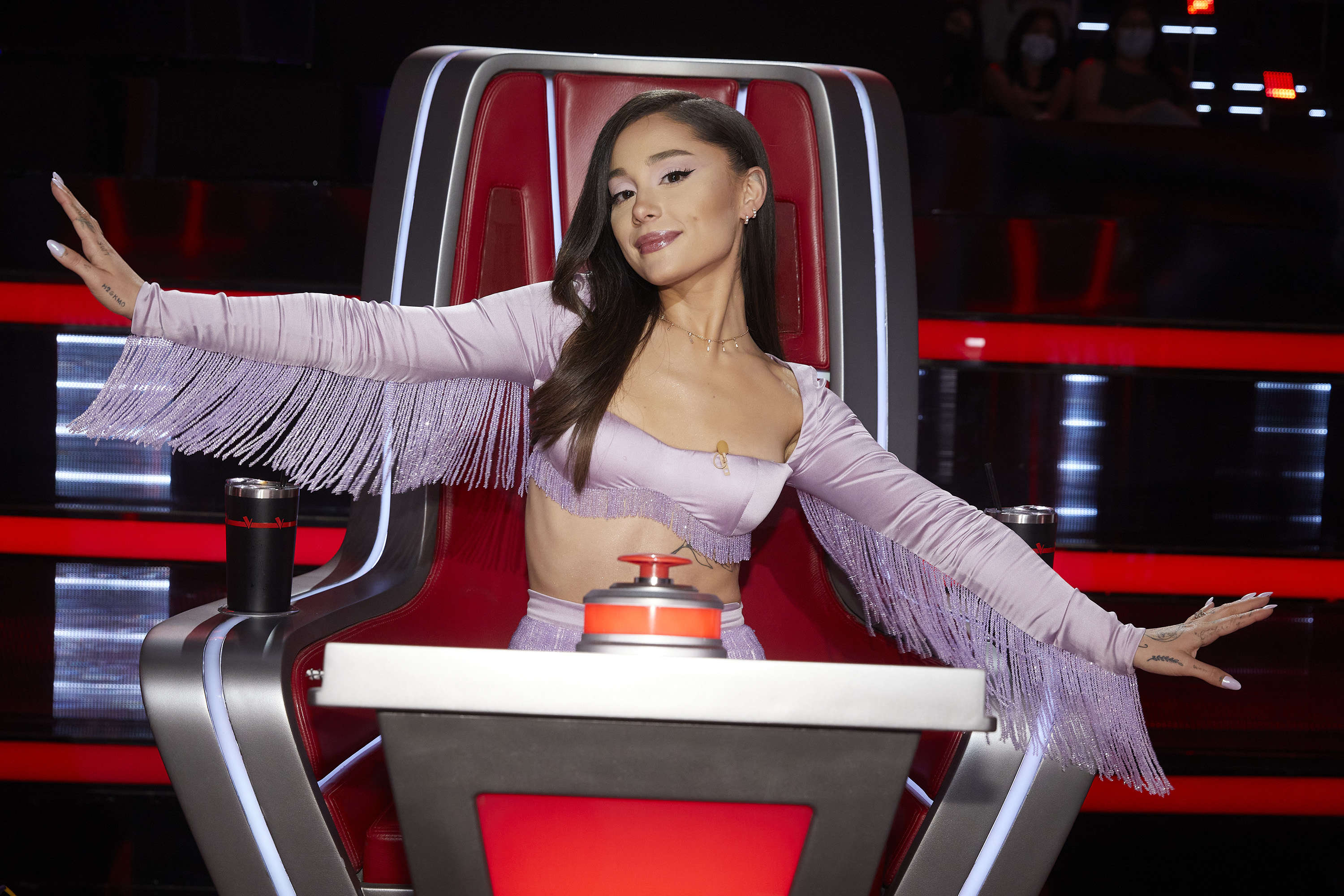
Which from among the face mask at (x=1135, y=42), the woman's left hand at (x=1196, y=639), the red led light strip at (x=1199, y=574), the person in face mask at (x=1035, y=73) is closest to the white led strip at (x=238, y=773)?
the woman's left hand at (x=1196, y=639)

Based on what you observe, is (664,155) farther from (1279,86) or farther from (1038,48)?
(1279,86)

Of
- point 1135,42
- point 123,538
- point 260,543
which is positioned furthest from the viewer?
point 1135,42

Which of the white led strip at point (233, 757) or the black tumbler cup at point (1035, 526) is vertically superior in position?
the black tumbler cup at point (1035, 526)

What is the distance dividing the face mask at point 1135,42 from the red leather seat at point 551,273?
5.75ft

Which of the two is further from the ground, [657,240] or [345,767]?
[657,240]

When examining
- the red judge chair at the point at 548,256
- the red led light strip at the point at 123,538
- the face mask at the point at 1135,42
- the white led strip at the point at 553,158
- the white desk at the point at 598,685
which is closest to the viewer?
the white desk at the point at 598,685

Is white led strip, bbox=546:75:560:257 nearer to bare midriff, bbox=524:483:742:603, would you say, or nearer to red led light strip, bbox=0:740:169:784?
bare midriff, bbox=524:483:742:603

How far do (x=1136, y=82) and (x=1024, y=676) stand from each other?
94.1 inches

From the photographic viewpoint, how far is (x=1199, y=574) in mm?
2057

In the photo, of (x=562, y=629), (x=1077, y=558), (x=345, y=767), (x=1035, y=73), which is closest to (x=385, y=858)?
(x=345, y=767)

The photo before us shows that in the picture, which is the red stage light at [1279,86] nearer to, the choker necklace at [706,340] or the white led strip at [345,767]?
the choker necklace at [706,340]

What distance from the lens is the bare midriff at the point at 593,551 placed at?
3.74 ft

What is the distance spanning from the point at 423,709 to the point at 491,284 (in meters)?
0.91

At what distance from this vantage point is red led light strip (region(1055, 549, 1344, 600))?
2.05 metres
